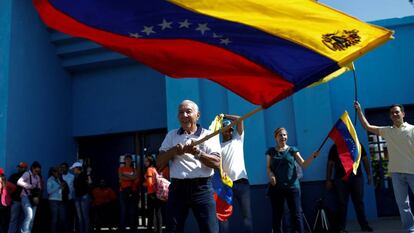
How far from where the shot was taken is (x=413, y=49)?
8086mm

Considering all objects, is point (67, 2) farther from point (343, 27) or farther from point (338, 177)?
point (338, 177)

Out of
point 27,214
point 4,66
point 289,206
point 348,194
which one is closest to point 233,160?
point 289,206

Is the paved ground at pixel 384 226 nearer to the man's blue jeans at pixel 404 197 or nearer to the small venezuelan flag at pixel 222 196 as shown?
the man's blue jeans at pixel 404 197

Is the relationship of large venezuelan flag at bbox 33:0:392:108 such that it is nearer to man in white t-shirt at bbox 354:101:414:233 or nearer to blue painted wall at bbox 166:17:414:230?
man in white t-shirt at bbox 354:101:414:233

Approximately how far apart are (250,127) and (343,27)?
187 inches

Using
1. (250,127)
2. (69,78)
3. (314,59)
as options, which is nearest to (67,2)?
(314,59)

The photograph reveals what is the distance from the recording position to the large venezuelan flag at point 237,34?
3.12 metres

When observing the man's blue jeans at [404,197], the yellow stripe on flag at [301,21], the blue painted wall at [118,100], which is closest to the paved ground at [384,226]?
the man's blue jeans at [404,197]

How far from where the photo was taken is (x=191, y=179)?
367cm

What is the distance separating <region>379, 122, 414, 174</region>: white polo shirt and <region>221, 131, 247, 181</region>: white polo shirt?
1928mm

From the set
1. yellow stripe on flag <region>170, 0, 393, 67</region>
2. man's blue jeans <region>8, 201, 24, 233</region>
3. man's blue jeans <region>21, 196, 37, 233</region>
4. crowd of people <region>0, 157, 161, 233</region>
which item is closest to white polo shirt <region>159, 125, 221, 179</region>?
yellow stripe on flag <region>170, 0, 393, 67</region>

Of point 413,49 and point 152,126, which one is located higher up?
point 413,49

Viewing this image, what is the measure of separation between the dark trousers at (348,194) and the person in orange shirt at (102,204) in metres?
5.06

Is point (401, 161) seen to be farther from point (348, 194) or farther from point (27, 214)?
point (27, 214)
